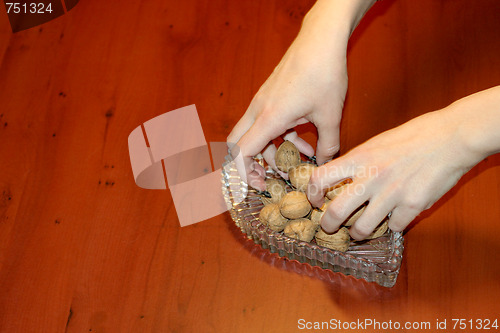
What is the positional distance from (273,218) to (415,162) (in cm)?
21

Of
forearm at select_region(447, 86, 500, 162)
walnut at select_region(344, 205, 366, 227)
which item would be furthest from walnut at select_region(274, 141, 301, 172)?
forearm at select_region(447, 86, 500, 162)

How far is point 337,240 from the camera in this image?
66cm

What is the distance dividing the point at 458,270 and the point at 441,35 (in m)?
0.46

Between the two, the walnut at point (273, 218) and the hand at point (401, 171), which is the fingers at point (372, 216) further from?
the walnut at point (273, 218)

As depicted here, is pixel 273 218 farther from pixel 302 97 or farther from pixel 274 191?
pixel 302 97

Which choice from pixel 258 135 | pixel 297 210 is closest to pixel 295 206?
pixel 297 210

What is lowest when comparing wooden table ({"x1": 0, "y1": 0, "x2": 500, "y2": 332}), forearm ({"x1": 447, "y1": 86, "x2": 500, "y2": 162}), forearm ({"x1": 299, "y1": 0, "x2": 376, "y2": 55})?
wooden table ({"x1": 0, "y1": 0, "x2": 500, "y2": 332})

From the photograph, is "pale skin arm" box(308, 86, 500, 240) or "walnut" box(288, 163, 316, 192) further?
"walnut" box(288, 163, 316, 192)

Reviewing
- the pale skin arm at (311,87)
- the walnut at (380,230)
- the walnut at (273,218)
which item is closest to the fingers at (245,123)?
the pale skin arm at (311,87)

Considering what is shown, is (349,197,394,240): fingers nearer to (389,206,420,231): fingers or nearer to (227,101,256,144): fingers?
(389,206,420,231): fingers

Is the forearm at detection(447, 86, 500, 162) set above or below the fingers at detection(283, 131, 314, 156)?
above

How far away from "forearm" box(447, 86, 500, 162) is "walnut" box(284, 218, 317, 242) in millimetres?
224

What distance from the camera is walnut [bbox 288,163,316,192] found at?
703 mm

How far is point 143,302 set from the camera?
0.71 m
